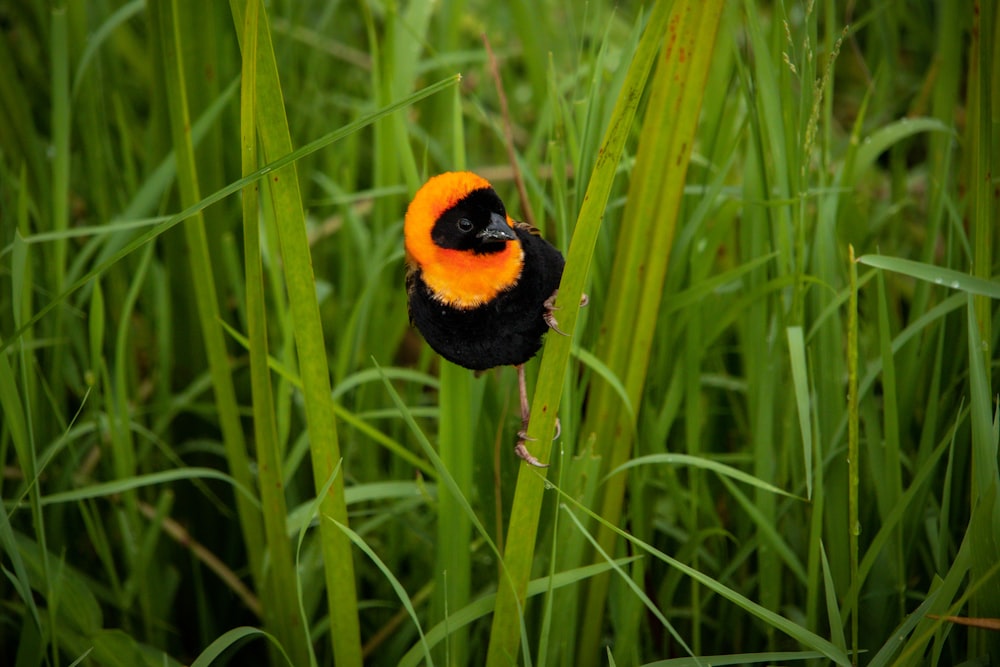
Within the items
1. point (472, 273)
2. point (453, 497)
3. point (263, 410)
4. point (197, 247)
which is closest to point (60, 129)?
point (197, 247)

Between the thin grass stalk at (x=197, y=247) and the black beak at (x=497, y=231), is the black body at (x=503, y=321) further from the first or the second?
the thin grass stalk at (x=197, y=247)

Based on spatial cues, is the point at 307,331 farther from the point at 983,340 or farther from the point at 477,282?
the point at 983,340

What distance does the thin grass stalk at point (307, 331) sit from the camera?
1.32 meters

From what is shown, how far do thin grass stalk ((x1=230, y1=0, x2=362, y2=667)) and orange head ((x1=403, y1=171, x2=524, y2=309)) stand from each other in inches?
11.8

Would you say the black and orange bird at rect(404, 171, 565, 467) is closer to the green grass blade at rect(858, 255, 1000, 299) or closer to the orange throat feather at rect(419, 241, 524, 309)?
the orange throat feather at rect(419, 241, 524, 309)

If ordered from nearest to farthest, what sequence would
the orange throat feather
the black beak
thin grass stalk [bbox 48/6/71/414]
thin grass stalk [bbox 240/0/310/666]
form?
thin grass stalk [bbox 240/0/310/666]
the black beak
the orange throat feather
thin grass stalk [bbox 48/6/71/414]

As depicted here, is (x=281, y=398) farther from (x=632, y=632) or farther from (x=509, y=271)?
(x=632, y=632)

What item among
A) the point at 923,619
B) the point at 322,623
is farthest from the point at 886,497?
the point at 322,623

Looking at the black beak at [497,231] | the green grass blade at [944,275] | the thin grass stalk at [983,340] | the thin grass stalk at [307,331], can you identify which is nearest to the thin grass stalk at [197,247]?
the thin grass stalk at [307,331]

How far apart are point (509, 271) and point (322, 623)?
3.09 ft

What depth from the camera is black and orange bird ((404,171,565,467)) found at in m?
1.63

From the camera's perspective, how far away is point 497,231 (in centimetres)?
158

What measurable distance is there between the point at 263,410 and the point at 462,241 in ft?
1.64

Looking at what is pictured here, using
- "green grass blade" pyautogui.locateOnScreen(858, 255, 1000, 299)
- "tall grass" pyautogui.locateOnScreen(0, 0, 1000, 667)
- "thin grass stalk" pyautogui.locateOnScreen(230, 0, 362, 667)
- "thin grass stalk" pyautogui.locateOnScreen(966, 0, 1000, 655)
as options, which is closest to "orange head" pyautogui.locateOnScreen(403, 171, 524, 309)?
"tall grass" pyautogui.locateOnScreen(0, 0, 1000, 667)
